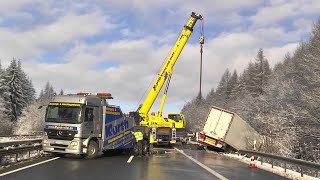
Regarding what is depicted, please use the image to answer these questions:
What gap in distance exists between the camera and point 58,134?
20.7 meters

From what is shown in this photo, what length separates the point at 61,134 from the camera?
67.6ft

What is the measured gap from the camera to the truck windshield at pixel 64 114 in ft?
68.0

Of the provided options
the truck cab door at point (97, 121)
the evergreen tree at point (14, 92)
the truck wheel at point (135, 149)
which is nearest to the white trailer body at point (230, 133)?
the truck wheel at point (135, 149)

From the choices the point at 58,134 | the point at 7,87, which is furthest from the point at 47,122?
the point at 7,87

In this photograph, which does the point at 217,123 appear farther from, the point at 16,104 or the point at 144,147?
the point at 16,104

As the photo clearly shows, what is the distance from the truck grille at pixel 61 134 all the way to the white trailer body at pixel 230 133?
14.2 meters

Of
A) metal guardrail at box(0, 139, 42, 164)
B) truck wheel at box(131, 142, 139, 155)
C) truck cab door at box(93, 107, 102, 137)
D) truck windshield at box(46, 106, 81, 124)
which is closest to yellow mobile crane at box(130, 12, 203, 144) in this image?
truck wheel at box(131, 142, 139, 155)

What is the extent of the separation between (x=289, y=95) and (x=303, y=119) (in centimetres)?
740

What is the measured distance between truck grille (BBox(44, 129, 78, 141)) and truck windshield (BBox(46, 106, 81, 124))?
1.60 feet

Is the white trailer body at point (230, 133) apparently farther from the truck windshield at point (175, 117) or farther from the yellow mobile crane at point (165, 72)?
the truck windshield at point (175, 117)

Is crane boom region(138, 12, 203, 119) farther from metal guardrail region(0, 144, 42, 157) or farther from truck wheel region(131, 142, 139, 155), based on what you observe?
metal guardrail region(0, 144, 42, 157)

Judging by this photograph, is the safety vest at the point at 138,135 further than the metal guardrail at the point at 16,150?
Yes

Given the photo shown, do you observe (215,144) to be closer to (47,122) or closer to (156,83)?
(156,83)

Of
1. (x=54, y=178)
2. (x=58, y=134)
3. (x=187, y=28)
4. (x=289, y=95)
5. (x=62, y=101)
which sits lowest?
(x=54, y=178)
